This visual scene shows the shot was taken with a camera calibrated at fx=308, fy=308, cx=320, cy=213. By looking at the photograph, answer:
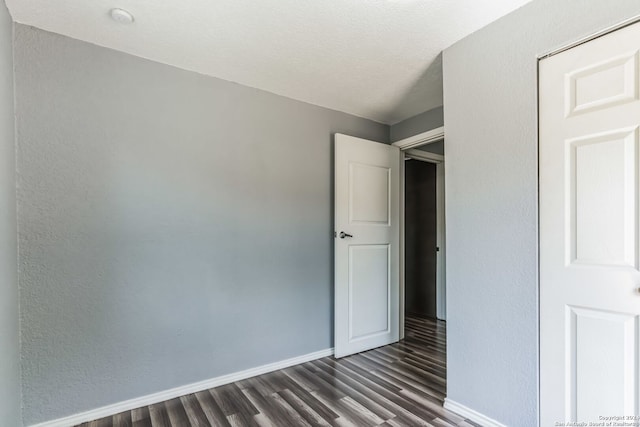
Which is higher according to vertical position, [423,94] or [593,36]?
[423,94]

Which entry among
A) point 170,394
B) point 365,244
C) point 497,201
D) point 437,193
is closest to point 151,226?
point 170,394

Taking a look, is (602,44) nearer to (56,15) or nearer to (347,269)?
(347,269)

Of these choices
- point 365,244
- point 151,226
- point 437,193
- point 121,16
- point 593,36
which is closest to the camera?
point 593,36

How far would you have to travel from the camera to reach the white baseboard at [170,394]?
1.76 metres

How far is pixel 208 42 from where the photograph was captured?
6.18ft

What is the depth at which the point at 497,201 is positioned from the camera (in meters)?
1.70

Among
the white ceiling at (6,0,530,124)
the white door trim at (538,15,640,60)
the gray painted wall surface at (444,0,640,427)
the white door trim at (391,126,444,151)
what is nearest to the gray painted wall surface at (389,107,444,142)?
the white door trim at (391,126,444,151)

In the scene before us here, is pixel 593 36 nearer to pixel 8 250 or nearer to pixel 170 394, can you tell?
pixel 8 250

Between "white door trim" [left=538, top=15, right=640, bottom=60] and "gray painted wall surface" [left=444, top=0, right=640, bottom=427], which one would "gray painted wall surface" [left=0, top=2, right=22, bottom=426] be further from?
"white door trim" [left=538, top=15, right=640, bottom=60]

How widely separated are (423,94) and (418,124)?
1.44ft

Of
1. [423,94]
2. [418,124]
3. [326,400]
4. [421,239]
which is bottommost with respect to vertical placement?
[326,400]

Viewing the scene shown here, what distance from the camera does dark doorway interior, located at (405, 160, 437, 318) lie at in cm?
423

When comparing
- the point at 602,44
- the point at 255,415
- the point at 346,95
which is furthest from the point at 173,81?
the point at 602,44

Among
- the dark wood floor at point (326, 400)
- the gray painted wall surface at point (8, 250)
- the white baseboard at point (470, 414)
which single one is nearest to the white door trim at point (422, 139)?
the dark wood floor at point (326, 400)
